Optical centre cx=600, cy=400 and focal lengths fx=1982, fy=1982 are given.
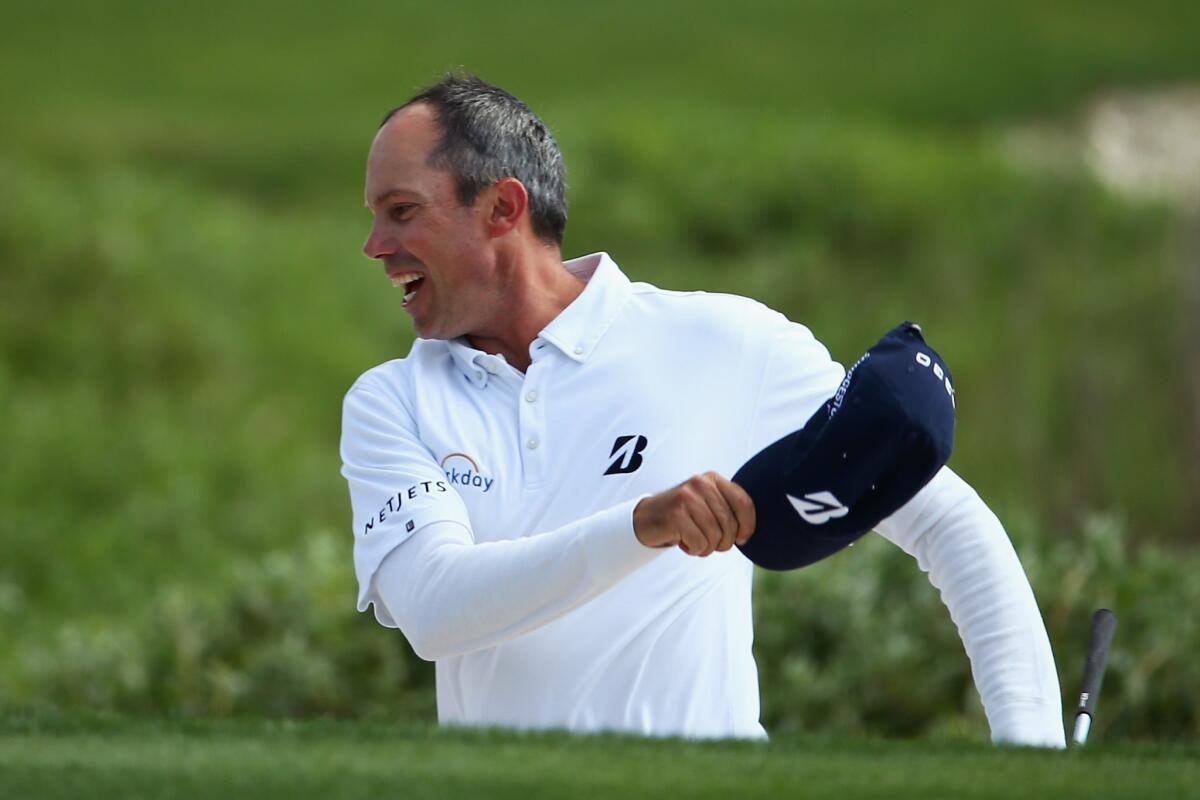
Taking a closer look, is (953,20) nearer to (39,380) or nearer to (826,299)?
(826,299)

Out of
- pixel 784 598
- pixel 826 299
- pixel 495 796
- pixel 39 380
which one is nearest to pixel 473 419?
pixel 495 796

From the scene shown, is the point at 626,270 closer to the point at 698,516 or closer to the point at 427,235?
the point at 427,235

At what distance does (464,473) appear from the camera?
3.04m

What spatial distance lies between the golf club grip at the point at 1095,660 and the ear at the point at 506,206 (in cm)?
113

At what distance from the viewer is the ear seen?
328cm

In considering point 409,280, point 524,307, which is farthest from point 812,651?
point 409,280

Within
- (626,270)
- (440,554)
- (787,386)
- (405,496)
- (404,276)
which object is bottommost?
(440,554)

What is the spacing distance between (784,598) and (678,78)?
9.99 m

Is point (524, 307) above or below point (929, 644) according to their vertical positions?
above

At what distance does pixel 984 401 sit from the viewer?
9430 mm

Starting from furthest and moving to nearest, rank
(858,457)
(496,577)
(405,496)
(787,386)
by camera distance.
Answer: (787,386), (405,496), (496,577), (858,457)

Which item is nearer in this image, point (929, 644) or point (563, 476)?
point (563, 476)

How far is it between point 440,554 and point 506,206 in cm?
72

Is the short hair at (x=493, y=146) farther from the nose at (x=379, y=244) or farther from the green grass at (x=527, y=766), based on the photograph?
the green grass at (x=527, y=766)
